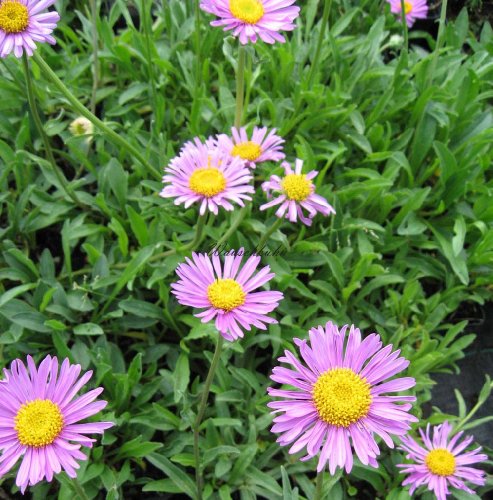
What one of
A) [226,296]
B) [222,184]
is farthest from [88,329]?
[226,296]

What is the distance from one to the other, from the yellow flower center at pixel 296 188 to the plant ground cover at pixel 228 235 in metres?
0.25

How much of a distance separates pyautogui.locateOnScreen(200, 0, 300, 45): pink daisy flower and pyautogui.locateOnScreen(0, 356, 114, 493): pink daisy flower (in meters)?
1.30

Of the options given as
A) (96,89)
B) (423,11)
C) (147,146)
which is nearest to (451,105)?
(423,11)

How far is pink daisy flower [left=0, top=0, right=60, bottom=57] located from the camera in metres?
2.05

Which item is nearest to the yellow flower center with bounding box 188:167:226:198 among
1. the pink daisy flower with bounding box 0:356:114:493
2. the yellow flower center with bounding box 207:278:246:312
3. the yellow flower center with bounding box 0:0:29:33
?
the yellow flower center with bounding box 207:278:246:312

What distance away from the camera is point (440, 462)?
88.5 inches

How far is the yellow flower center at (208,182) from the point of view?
2.25 metres

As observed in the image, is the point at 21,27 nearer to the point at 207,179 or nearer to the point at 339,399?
the point at 207,179

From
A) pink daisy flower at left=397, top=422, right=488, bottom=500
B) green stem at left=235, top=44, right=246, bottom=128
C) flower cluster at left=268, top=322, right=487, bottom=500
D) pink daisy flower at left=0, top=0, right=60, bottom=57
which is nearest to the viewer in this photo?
flower cluster at left=268, top=322, right=487, bottom=500

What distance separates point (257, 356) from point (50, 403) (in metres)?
1.25

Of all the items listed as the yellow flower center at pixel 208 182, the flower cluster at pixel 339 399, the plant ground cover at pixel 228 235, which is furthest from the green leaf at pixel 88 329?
the flower cluster at pixel 339 399

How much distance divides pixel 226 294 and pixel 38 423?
59 centimetres

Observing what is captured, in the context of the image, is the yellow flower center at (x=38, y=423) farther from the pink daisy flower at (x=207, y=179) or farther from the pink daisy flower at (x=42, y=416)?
the pink daisy flower at (x=207, y=179)

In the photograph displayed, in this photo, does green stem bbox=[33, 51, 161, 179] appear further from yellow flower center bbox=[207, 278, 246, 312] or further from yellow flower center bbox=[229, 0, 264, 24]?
yellow flower center bbox=[207, 278, 246, 312]
